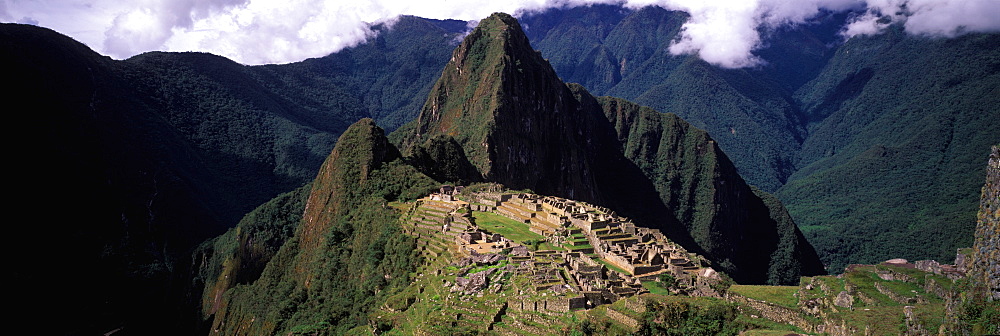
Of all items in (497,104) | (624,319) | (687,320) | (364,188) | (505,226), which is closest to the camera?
(687,320)

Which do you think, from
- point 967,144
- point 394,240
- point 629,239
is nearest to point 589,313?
point 629,239

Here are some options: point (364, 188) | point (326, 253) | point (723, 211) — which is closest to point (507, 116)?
point (364, 188)

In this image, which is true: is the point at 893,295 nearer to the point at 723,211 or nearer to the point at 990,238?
the point at 990,238

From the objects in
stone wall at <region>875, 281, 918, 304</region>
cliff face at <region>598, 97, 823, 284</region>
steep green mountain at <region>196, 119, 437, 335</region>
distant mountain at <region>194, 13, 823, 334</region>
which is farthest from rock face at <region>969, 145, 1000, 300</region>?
cliff face at <region>598, 97, 823, 284</region>

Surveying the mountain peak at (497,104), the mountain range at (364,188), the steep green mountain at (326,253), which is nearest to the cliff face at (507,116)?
the mountain peak at (497,104)

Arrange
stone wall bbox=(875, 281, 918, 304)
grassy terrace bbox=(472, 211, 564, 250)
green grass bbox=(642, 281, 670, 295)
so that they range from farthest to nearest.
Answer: grassy terrace bbox=(472, 211, 564, 250) → green grass bbox=(642, 281, 670, 295) → stone wall bbox=(875, 281, 918, 304)

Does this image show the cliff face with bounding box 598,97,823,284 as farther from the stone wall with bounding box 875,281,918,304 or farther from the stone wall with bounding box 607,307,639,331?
the stone wall with bounding box 607,307,639,331

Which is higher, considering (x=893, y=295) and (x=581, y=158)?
(x=581, y=158)
